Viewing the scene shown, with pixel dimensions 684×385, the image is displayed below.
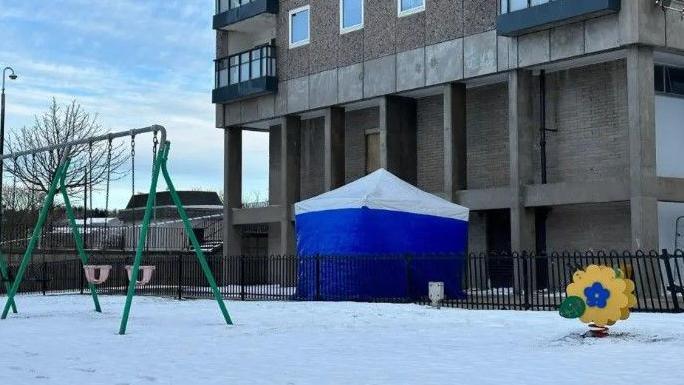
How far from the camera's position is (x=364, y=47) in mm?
35188

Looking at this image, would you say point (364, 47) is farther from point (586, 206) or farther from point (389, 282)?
point (389, 282)

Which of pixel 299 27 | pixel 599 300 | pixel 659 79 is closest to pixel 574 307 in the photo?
pixel 599 300

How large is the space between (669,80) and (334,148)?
1299 cm

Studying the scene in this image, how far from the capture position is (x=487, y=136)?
109ft

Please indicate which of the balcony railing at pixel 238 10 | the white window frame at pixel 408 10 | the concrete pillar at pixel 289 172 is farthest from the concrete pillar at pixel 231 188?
the white window frame at pixel 408 10

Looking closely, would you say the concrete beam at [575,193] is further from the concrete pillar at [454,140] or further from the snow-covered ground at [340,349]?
the snow-covered ground at [340,349]

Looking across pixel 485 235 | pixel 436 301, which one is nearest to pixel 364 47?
pixel 485 235

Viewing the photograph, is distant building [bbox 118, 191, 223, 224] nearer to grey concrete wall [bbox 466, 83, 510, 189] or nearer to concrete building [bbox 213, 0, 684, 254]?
concrete building [bbox 213, 0, 684, 254]

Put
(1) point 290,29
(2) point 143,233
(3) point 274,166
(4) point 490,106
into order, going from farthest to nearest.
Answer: (3) point 274,166
(1) point 290,29
(4) point 490,106
(2) point 143,233

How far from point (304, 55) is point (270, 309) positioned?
1837 centimetres

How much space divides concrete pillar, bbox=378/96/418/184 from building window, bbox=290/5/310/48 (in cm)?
533

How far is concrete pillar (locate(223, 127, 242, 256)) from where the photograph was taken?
41906mm

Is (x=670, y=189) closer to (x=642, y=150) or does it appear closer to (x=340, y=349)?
(x=642, y=150)

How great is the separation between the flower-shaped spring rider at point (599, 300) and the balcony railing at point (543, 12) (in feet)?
47.0
